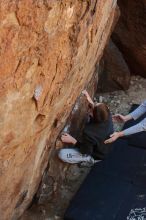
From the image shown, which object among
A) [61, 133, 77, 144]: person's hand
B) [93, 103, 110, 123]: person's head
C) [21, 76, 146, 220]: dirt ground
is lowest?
[21, 76, 146, 220]: dirt ground

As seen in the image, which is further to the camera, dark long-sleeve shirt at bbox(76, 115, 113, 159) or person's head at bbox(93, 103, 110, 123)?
dark long-sleeve shirt at bbox(76, 115, 113, 159)

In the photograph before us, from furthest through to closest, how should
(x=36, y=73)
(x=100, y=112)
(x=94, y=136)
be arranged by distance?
(x=94, y=136), (x=100, y=112), (x=36, y=73)

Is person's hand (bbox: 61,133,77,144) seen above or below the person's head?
below

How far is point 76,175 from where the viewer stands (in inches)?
223

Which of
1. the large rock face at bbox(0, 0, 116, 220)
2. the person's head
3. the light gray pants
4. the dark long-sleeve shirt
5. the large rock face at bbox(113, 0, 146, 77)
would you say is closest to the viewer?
the large rock face at bbox(0, 0, 116, 220)

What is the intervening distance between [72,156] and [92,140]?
0.37m

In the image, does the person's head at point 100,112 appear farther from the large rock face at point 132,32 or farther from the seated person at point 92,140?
the large rock face at point 132,32

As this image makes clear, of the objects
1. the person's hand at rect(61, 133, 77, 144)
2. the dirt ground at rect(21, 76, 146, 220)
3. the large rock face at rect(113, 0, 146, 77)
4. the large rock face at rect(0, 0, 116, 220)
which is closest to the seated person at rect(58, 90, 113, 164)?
the person's hand at rect(61, 133, 77, 144)

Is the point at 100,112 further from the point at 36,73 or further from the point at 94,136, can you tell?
the point at 36,73

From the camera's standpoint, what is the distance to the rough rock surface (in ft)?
22.9

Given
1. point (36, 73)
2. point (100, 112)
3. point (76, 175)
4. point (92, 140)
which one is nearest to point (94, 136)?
point (92, 140)

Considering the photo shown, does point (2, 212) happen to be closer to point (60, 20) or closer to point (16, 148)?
point (16, 148)

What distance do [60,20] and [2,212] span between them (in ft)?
6.31

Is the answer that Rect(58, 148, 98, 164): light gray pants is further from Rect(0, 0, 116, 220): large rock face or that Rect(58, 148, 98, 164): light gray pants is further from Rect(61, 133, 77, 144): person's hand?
Rect(0, 0, 116, 220): large rock face
